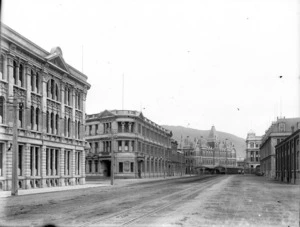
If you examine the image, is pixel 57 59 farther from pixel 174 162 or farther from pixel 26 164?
pixel 174 162

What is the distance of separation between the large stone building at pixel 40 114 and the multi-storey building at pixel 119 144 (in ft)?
93.5

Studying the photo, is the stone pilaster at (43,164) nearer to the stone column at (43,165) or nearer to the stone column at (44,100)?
the stone column at (43,165)

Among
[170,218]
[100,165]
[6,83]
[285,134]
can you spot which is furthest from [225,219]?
[285,134]

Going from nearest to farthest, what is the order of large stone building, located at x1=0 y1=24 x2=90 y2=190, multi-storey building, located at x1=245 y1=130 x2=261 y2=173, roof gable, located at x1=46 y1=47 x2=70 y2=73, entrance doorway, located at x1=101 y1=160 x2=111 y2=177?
large stone building, located at x1=0 y1=24 x2=90 y2=190 → roof gable, located at x1=46 y1=47 x2=70 y2=73 → entrance doorway, located at x1=101 y1=160 x2=111 y2=177 → multi-storey building, located at x1=245 y1=130 x2=261 y2=173

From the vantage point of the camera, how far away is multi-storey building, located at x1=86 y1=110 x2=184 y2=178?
7906 cm

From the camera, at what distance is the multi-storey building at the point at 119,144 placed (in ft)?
259

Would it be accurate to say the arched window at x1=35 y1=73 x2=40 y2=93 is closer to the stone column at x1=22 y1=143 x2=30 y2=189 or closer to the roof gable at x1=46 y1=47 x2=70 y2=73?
the roof gable at x1=46 y1=47 x2=70 y2=73

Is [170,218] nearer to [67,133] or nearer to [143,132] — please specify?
[67,133]

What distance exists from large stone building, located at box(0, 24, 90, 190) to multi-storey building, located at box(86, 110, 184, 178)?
93.5 feet

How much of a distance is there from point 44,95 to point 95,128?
44.2 meters

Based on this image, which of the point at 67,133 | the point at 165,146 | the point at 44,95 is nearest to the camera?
the point at 44,95

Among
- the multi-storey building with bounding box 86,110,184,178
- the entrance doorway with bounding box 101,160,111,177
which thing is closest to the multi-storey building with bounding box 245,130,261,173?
the multi-storey building with bounding box 86,110,184,178

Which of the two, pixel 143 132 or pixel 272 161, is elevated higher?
pixel 143 132

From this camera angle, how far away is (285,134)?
88.8m
